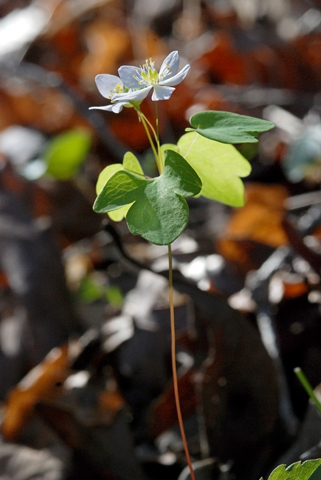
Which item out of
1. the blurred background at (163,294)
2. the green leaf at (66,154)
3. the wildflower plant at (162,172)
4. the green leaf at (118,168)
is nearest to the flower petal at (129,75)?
the wildflower plant at (162,172)

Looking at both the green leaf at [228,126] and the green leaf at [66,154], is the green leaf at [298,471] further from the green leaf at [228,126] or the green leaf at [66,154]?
the green leaf at [66,154]

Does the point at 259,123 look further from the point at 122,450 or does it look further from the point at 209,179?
the point at 122,450

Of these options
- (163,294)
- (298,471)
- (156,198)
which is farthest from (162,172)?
(163,294)

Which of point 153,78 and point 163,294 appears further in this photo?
A: point 163,294

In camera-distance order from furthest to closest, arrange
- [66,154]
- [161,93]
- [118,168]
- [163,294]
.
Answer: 1. [66,154]
2. [163,294]
3. [118,168]
4. [161,93]

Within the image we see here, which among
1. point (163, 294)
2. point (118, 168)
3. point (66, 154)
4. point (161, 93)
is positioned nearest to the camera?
point (161, 93)

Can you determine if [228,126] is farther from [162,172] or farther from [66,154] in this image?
[66,154]

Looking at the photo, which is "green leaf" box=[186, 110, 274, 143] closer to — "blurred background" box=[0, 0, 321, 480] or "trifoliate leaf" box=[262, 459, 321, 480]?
"blurred background" box=[0, 0, 321, 480]

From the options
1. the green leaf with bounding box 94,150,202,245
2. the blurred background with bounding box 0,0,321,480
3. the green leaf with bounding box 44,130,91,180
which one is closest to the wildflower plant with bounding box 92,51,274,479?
the green leaf with bounding box 94,150,202,245
